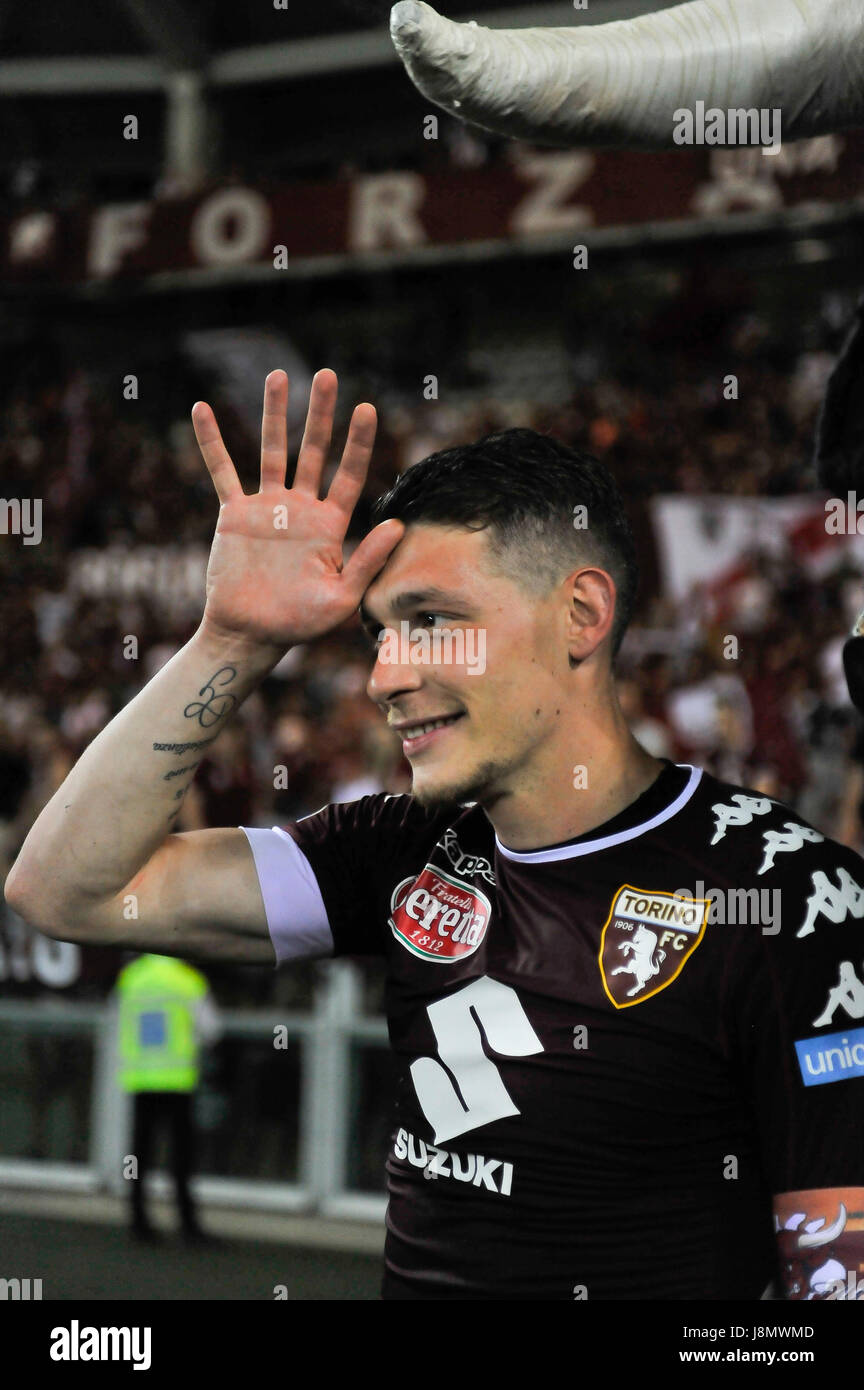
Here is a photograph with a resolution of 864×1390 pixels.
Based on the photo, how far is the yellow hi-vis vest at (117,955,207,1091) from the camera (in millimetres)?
6836

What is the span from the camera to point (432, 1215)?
2062mm

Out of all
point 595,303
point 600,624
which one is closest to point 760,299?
point 595,303

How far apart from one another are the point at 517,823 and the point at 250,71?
1766 centimetres

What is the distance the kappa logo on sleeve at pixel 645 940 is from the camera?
6.50ft

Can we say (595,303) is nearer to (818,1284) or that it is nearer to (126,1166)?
(126,1166)

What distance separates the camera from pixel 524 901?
7.02ft

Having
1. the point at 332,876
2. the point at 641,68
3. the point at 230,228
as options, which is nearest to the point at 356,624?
the point at 230,228

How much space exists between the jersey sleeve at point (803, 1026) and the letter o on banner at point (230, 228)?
1516 centimetres

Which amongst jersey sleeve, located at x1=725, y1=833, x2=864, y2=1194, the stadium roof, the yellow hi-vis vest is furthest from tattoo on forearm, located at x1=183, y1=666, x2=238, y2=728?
the stadium roof

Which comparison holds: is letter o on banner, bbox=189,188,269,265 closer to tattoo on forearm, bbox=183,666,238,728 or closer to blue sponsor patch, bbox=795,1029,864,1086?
tattoo on forearm, bbox=183,666,238,728

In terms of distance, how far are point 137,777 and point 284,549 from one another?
1.23 ft

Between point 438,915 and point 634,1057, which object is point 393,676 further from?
point 634,1057

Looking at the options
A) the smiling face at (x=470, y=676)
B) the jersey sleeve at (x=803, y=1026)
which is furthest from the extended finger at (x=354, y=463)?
the jersey sleeve at (x=803, y=1026)

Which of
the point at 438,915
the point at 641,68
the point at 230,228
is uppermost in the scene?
the point at 230,228
